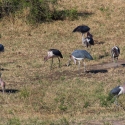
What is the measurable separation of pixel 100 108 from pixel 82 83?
100 inches

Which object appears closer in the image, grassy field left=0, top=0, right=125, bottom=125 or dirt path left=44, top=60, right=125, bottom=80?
grassy field left=0, top=0, right=125, bottom=125

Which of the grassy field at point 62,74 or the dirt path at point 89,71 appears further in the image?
the dirt path at point 89,71

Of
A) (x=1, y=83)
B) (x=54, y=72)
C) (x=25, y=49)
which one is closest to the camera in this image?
(x=1, y=83)

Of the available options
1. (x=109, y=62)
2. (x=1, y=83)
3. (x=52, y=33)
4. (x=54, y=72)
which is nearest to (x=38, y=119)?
(x=1, y=83)

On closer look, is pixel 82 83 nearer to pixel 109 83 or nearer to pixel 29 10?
pixel 109 83

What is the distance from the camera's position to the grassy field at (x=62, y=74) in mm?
11430

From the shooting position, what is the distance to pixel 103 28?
71.3 feet

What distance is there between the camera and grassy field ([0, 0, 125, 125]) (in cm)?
1143

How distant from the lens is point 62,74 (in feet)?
51.4

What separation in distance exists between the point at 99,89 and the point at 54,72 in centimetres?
262

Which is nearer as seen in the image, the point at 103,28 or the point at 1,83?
the point at 1,83

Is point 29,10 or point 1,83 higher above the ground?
point 29,10

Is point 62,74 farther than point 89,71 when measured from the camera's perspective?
No

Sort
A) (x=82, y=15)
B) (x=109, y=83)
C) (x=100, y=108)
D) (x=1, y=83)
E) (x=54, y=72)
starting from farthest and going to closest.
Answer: (x=82, y=15), (x=54, y=72), (x=109, y=83), (x=1, y=83), (x=100, y=108)
